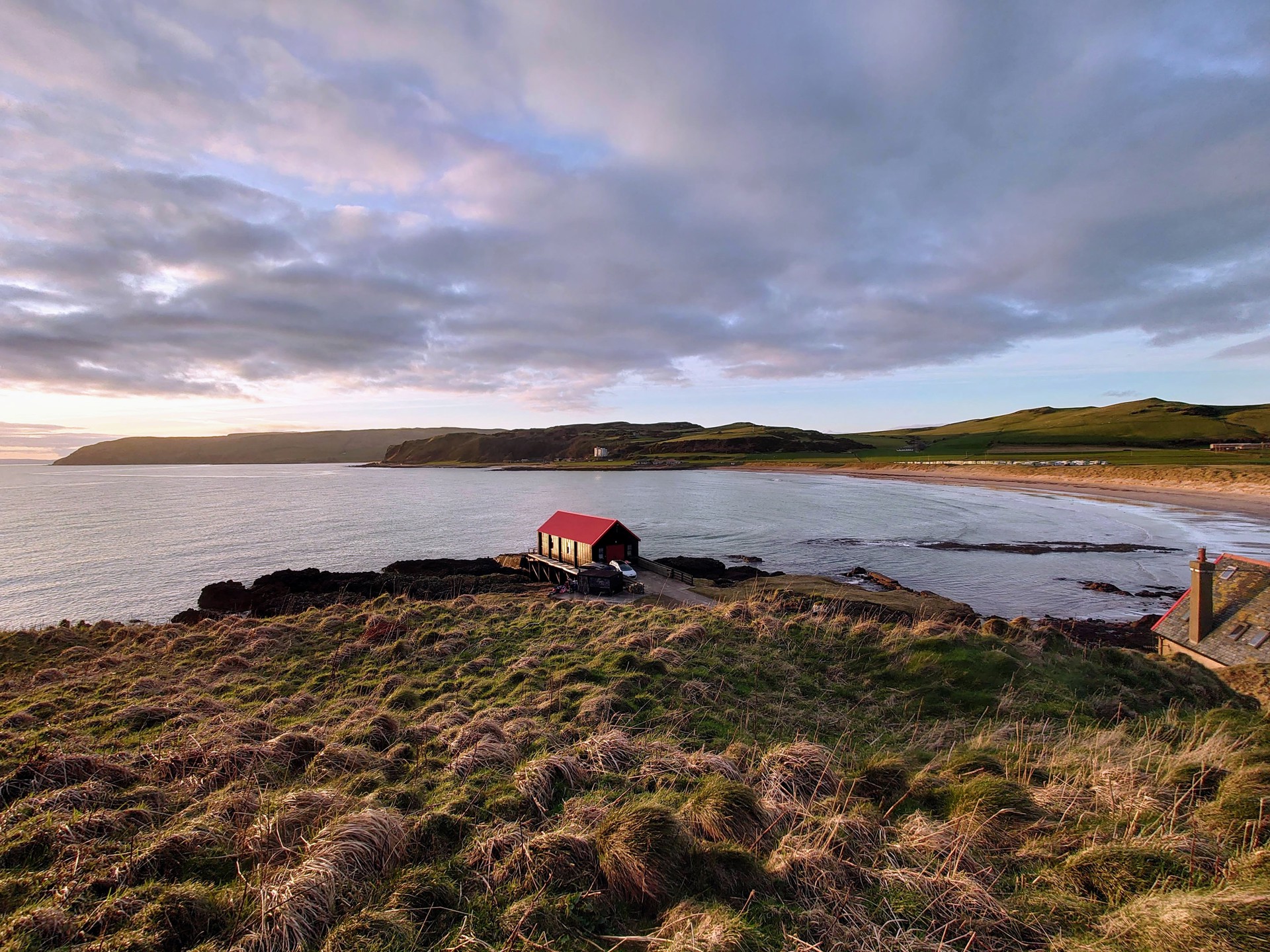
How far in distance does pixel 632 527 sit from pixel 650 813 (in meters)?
55.5

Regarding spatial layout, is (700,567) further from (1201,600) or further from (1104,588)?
(1201,600)

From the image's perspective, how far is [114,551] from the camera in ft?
166

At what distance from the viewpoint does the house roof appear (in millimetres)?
15656

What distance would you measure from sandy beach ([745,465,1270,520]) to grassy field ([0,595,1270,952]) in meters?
74.2

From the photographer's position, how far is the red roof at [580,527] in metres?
33.9

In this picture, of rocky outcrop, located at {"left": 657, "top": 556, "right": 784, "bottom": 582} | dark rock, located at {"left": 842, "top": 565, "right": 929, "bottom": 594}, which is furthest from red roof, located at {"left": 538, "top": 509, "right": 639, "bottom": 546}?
dark rock, located at {"left": 842, "top": 565, "right": 929, "bottom": 594}

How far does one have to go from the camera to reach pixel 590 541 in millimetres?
33625

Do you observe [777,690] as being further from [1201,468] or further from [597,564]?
[1201,468]

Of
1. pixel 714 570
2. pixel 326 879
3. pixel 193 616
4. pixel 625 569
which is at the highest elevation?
pixel 326 879

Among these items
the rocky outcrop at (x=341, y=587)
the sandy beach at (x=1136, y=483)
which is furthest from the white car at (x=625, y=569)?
the sandy beach at (x=1136, y=483)

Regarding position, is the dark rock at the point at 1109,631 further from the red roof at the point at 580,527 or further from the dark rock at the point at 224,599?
the dark rock at the point at 224,599

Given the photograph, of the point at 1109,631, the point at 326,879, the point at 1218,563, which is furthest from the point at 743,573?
the point at 326,879

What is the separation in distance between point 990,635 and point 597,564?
70.2 ft

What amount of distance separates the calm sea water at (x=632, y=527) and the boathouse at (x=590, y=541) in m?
11.7
